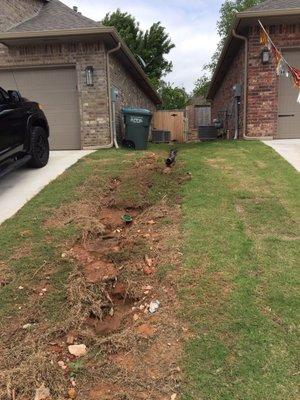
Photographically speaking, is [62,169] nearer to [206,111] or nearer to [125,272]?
[125,272]

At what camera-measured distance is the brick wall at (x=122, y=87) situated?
11797 mm

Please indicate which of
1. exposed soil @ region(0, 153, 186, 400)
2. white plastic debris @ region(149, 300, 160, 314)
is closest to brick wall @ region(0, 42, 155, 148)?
exposed soil @ region(0, 153, 186, 400)

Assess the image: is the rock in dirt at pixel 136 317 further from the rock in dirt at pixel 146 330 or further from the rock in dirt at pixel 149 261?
the rock in dirt at pixel 149 261

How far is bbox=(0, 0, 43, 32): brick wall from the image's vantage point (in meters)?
11.4

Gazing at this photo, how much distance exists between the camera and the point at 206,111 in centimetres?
2961

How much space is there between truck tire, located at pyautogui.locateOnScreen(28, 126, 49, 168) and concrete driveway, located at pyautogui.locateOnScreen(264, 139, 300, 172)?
15.9 ft

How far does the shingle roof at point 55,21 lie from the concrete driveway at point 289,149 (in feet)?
18.4

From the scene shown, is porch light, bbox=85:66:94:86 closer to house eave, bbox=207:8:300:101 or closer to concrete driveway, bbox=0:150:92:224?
concrete driveway, bbox=0:150:92:224

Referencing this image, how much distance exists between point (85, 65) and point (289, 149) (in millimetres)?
5589

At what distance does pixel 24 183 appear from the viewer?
7324mm

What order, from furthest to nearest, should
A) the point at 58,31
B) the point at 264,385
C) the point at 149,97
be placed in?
the point at 149,97 < the point at 58,31 < the point at 264,385

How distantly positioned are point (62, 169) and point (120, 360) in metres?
5.76

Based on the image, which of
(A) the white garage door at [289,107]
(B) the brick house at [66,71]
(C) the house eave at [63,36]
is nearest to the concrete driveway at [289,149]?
(A) the white garage door at [289,107]

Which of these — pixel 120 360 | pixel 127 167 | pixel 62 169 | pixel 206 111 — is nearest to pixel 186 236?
pixel 120 360
